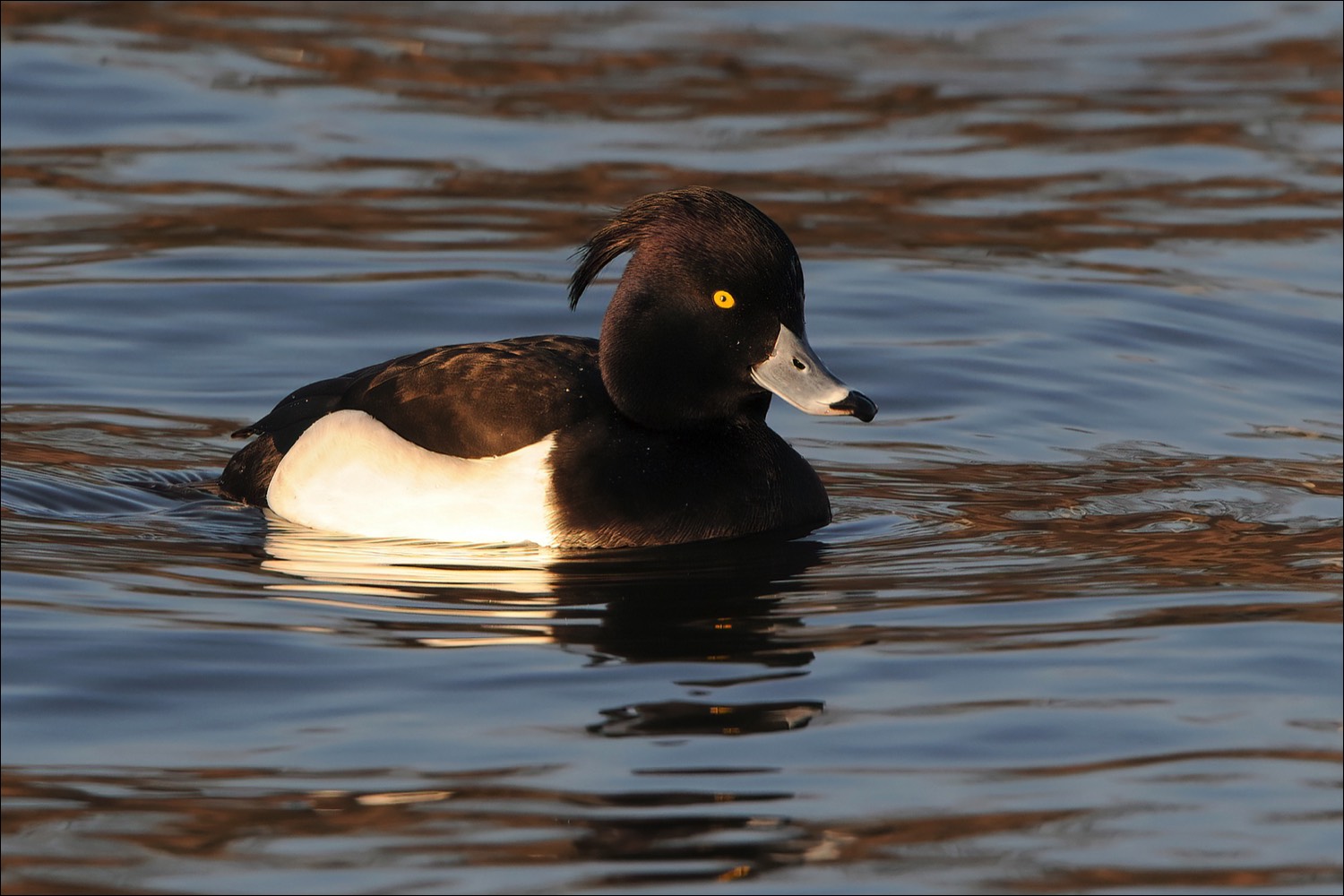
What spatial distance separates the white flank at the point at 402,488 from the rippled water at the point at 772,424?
120 mm

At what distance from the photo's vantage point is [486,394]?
6824 millimetres

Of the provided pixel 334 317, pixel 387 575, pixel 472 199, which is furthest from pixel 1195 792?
pixel 472 199

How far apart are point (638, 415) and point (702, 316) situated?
0.37 meters

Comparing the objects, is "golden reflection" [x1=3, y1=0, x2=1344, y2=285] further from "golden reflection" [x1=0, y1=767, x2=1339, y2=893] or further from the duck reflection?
"golden reflection" [x1=0, y1=767, x2=1339, y2=893]

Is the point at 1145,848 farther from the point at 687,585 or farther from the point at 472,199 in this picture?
the point at 472,199

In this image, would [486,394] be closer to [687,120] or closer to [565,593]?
[565,593]

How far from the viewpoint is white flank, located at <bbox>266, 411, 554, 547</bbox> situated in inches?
265

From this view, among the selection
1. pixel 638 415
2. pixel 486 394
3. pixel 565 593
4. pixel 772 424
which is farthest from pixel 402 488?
pixel 772 424

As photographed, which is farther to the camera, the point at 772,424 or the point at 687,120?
the point at 687,120

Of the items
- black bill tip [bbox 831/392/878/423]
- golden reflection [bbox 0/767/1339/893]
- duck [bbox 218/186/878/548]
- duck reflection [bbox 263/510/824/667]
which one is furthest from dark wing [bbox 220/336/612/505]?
golden reflection [bbox 0/767/1339/893]

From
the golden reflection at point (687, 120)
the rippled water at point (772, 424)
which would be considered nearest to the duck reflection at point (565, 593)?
the rippled water at point (772, 424)

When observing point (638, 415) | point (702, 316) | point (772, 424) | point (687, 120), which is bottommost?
point (772, 424)

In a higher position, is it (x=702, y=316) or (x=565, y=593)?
(x=702, y=316)

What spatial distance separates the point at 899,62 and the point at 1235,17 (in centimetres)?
280
